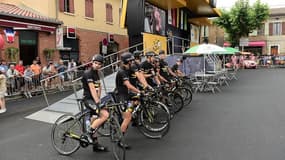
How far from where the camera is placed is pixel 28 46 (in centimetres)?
1673

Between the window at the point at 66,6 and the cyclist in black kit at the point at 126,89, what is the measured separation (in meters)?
13.8

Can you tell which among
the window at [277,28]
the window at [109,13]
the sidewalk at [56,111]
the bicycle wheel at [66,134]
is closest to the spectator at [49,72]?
the sidewalk at [56,111]

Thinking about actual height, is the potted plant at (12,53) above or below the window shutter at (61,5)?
below

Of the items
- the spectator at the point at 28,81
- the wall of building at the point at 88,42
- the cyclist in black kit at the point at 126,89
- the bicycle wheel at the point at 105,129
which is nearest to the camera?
the bicycle wheel at the point at 105,129

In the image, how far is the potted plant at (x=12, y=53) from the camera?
14.9 m

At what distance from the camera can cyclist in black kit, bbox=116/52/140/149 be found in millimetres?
5707

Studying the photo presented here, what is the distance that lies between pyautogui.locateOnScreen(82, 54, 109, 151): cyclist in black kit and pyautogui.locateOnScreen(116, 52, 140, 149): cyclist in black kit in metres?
0.62

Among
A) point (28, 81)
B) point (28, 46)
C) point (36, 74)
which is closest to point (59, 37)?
point (28, 46)

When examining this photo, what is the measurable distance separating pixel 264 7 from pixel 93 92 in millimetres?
35643

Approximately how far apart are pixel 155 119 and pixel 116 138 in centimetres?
154

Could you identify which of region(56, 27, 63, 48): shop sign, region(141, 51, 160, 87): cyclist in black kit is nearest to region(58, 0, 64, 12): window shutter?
region(56, 27, 63, 48): shop sign

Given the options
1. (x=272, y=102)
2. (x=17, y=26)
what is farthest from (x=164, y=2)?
(x=272, y=102)

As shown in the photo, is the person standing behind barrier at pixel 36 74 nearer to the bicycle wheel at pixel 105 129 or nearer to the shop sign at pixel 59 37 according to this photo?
the shop sign at pixel 59 37

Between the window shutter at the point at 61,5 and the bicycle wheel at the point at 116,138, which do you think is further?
the window shutter at the point at 61,5
